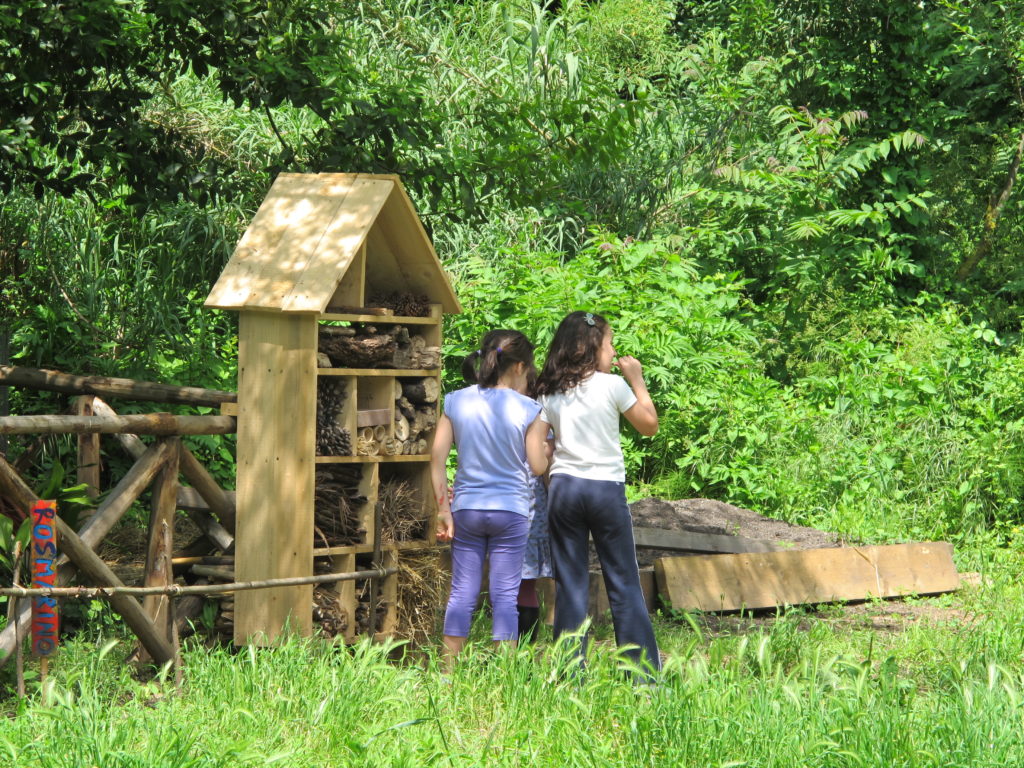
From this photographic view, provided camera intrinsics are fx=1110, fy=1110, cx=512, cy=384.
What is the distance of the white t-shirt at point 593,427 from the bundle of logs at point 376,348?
1.25 meters

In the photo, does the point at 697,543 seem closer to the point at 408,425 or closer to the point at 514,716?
the point at 408,425

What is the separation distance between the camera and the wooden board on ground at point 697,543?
7.61 metres

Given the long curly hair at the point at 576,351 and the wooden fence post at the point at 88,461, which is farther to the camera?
the wooden fence post at the point at 88,461

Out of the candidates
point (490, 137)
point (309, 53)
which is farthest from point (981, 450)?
point (309, 53)

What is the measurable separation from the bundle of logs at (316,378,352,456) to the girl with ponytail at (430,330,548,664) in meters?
0.75

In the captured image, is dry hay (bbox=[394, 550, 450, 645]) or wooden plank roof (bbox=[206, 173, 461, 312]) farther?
dry hay (bbox=[394, 550, 450, 645])

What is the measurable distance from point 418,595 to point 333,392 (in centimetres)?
116

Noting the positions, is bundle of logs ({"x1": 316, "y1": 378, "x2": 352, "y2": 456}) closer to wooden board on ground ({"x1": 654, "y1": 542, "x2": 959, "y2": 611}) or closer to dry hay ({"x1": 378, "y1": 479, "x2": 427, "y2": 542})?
dry hay ({"x1": 378, "y1": 479, "x2": 427, "y2": 542})

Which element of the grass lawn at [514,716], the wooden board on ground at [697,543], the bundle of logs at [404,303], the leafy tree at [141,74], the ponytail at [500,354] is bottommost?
the grass lawn at [514,716]

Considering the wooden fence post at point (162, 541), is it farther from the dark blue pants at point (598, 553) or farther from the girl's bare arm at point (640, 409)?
the girl's bare arm at point (640, 409)

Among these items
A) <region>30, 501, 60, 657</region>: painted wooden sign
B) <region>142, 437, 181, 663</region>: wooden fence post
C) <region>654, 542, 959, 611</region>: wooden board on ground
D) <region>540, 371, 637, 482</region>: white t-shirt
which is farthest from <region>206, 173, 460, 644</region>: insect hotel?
<region>654, 542, 959, 611</region>: wooden board on ground

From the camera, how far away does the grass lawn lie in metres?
3.38

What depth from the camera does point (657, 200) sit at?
43.0ft

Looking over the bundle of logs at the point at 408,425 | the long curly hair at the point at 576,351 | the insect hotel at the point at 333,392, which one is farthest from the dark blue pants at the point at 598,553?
the bundle of logs at the point at 408,425
